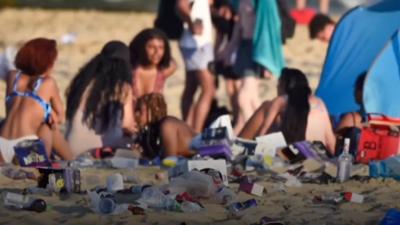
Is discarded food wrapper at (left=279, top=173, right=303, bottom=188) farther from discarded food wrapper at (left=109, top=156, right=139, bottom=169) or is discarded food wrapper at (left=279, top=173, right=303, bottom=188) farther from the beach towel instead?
the beach towel

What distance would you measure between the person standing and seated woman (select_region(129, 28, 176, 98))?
0.69 m

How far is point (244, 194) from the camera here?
6.37 metres

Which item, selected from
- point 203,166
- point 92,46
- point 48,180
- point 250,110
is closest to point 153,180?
point 203,166

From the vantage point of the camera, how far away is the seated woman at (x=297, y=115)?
7.84 m

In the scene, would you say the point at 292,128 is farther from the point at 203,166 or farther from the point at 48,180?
the point at 48,180

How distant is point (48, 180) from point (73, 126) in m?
1.58

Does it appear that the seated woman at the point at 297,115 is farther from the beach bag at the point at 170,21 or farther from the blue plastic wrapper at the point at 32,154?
the beach bag at the point at 170,21

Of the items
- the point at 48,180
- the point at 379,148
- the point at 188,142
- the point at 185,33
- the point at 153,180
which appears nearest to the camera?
the point at 48,180

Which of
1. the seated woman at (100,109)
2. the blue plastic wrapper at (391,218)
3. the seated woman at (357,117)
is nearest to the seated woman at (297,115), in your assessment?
the seated woman at (357,117)

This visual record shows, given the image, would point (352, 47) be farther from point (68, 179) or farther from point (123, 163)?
point (68, 179)

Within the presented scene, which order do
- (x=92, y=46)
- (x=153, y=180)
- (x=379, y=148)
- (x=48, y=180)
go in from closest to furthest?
(x=48, y=180), (x=153, y=180), (x=379, y=148), (x=92, y=46)

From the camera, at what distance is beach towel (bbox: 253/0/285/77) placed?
9312 millimetres

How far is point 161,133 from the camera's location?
7.84 m

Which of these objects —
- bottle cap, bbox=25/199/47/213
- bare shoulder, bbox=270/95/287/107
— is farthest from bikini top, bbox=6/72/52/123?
bottle cap, bbox=25/199/47/213
